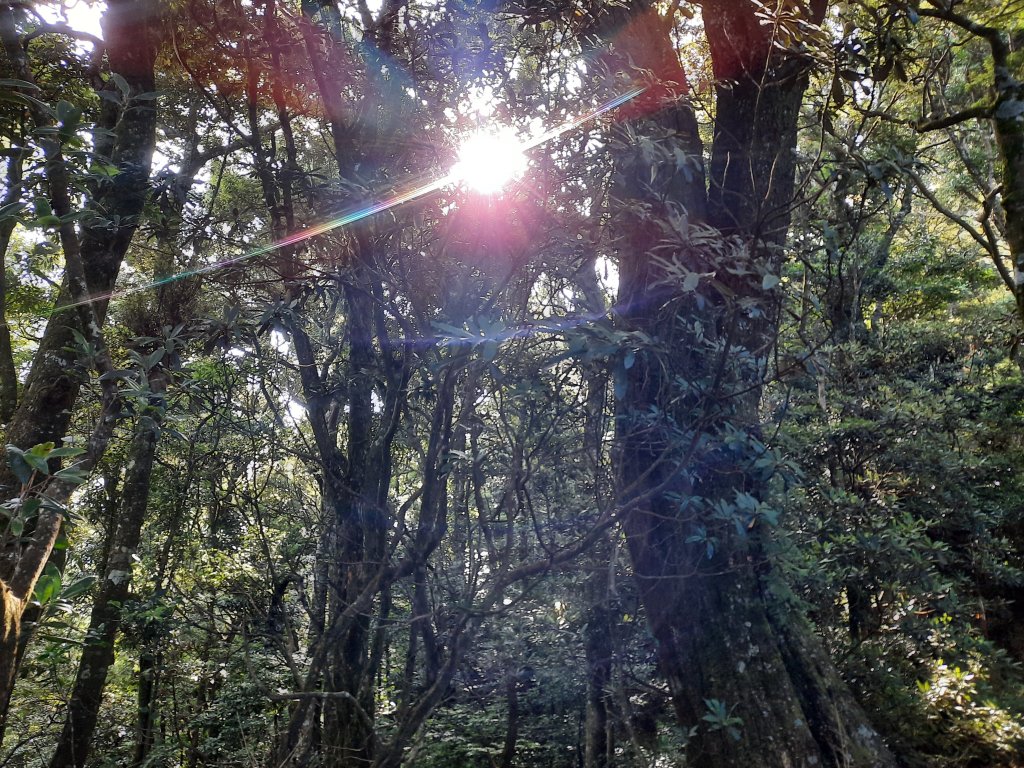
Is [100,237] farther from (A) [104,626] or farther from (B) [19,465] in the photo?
(A) [104,626]

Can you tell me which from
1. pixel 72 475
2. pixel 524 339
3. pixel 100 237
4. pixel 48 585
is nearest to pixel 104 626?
pixel 100 237

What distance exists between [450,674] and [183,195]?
237cm

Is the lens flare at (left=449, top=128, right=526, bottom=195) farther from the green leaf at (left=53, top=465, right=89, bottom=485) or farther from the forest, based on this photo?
the green leaf at (left=53, top=465, right=89, bottom=485)

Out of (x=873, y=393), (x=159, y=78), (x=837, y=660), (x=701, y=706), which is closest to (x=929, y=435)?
(x=873, y=393)

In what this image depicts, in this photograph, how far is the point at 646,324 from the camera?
3.02 meters

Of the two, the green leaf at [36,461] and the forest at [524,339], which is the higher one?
the forest at [524,339]

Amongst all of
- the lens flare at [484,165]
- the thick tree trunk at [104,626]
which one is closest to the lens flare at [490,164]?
the lens flare at [484,165]

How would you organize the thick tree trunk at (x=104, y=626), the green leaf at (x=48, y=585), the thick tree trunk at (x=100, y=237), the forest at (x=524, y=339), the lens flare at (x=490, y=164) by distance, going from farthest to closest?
the thick tree trunk at (x=104, y=626), the lens flare at (x=490, y=164), the forest at (x=524, y=339), the thick tree trunk at (x=100, y=237), the green leaf at (x=48, y=585)

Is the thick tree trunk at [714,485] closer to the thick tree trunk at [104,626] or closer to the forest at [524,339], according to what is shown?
the forest at [524,339]

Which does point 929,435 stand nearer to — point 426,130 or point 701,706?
point 701,706

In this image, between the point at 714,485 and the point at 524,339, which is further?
the point at 714,485

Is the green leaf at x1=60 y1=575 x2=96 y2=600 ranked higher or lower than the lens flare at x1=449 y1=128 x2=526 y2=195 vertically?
lower

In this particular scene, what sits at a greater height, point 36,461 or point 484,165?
point 484,165

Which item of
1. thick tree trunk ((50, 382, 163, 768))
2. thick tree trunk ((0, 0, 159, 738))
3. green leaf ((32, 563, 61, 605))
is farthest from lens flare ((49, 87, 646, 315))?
thick tree trunk ((50, 382, 163, 768))
